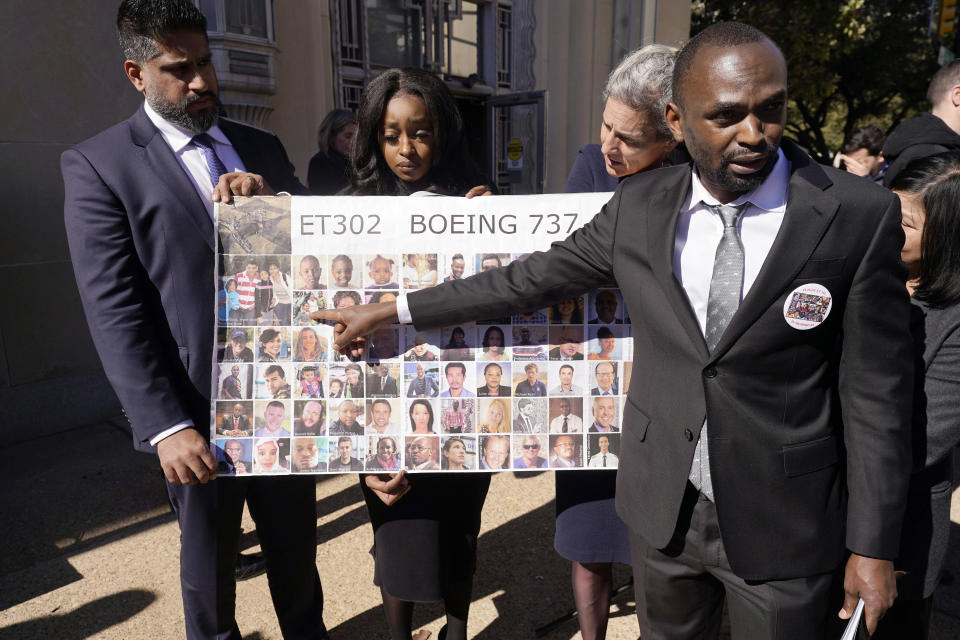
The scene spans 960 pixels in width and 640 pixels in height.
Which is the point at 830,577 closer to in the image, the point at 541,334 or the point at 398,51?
the point at 541,334

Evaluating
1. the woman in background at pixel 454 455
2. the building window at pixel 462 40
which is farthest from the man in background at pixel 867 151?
the woman in background at pixel 454 455

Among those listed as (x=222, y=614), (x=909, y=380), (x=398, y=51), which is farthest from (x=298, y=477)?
(x=398, y=51)

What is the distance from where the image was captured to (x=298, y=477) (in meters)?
2.37

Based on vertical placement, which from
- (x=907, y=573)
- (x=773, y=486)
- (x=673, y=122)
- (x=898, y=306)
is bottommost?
(x=907, y=573)

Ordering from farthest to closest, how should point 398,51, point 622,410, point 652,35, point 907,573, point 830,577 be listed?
point 652,35 → point 398,51 → point 622,410 → point 907,573 → point 830,577

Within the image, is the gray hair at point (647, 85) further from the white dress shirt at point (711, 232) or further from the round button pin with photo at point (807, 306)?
the round button pin with photo at point (807, 306)

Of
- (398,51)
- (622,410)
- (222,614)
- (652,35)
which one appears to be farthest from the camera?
(652,35)

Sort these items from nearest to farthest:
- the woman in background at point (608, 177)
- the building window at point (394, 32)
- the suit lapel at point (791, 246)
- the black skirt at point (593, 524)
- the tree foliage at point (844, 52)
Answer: the suit lapel at point (791, 246)
the woman in background at point (608, 177)
the black skirt at point (593, 524)
the building window at point (394, 32)
the tree foliage at point (844, 52)

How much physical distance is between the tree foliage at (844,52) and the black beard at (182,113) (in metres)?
12.2

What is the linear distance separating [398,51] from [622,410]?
23.8 feet

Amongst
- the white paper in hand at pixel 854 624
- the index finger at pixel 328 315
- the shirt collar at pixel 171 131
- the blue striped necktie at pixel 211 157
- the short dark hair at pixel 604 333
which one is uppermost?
the shirt collar at pixel 171 131

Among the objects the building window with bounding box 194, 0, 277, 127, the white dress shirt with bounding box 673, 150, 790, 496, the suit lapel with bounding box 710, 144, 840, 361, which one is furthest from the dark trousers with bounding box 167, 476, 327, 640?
the building window with bounding box 194, 0, 277, 127

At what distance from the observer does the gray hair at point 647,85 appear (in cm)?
204

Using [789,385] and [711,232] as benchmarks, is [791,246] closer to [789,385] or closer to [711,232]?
[711,232]
